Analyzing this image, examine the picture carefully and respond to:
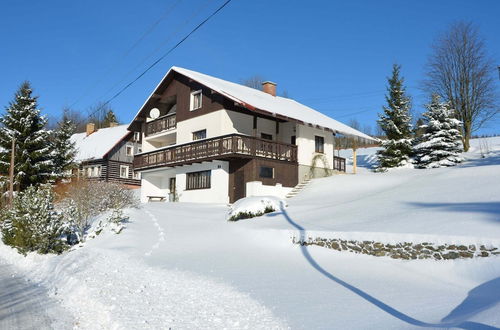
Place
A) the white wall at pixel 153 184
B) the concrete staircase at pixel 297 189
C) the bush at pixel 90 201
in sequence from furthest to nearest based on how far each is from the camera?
the white wall at pixel 153 184
the concrete staircase at pixel 297 189
the bush at pixel 90 201

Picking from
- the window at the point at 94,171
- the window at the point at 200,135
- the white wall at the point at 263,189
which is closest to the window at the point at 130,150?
the window at the point at 94,171

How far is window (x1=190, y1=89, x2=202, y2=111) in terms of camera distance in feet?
94.0

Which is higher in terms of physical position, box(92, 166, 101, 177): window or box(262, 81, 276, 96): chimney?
box(262, 81, 276, 96): chimney

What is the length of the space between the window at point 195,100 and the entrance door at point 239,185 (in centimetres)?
650

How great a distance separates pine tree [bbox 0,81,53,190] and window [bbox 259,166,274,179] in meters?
16.1

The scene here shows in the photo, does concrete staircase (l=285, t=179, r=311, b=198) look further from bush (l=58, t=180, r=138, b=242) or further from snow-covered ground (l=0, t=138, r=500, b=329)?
bush (l=58, t=180, r=138, b=242)

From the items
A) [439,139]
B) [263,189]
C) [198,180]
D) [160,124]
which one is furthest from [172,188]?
[439,139]

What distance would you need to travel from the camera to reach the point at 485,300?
730 cm

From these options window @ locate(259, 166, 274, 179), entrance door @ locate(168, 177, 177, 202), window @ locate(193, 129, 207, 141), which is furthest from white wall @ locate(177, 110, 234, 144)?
window @ locate(259, 166, 274, 179)

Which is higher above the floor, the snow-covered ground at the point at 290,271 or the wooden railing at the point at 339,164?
the wooden railing at the point at 339,164

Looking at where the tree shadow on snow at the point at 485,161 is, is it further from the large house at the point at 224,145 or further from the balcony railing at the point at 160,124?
the balcony railing at the point at 160,124

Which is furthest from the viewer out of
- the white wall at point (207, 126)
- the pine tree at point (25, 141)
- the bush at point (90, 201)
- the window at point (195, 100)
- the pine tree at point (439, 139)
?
the pine tree at point (439, 139)

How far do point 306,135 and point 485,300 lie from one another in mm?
20488

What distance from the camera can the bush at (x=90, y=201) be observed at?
753 inches
